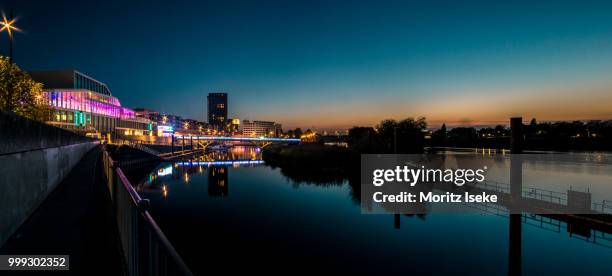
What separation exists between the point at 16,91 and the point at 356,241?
1351 inches

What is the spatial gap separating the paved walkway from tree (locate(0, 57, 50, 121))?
1129 inches

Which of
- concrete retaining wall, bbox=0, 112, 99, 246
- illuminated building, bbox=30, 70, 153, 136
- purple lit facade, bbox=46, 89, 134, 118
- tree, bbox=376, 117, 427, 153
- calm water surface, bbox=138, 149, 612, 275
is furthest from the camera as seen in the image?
purple lit facade, bbox=46, 89, 134, 118

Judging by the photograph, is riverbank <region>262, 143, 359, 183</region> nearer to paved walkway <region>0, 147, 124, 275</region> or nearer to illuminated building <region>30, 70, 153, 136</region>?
paved walkway <region>0, 147, 124, 275</region>

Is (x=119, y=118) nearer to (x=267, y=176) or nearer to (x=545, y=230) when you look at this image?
(x=267, y=176)

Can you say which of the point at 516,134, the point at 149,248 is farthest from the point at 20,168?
the point at 516,134

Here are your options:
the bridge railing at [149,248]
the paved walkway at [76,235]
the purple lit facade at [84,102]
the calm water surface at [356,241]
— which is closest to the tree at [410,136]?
the calm water surface at [356,241]

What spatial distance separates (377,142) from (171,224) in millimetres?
39290

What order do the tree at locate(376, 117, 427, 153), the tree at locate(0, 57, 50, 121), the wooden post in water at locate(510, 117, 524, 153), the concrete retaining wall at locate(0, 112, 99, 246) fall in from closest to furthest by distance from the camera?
the concrete retaining wall at locate(0, 112, 99, 246), the wooden post in water at locate(510, 117, 524, 153), the tree at locate(0, 57, 50, 121), the tree at locate(376, 117, 427, 153)

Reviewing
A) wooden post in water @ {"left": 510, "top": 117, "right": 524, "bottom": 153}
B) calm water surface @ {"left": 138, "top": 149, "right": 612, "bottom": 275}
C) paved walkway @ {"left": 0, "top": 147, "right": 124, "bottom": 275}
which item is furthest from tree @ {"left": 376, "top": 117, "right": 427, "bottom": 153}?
paved walkway @ {"left": 0, "top": 147, "right": 124, "bottom": 275}

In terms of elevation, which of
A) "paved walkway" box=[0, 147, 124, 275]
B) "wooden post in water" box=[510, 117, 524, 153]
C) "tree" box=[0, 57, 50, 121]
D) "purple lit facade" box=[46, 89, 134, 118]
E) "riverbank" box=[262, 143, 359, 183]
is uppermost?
"purple lit facade" box=[46, 89, 134, 118]

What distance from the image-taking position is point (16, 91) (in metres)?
31.0

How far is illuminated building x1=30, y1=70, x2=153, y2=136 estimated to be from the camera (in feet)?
272

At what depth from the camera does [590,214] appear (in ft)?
76.5

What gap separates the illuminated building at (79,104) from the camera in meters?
82.9
